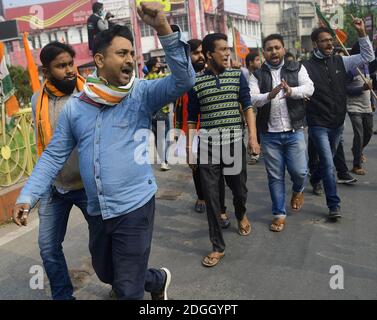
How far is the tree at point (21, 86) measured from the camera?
19.0 metres

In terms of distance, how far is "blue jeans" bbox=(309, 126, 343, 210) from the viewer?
172 inches

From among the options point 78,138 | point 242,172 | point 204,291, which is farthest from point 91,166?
point 242,172

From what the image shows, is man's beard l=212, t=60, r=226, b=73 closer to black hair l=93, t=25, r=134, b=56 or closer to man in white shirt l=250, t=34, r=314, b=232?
man in white shirt l=250, t=34, r=314, b=232

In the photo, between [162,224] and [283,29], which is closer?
[162,224]

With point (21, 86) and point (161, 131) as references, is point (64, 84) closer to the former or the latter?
point (161, 131)

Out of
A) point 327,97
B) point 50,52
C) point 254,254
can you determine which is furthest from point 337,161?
point 50,52

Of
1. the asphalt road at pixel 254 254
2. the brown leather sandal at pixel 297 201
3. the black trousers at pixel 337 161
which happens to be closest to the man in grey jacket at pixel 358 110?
the black trousers at pixel 337 161

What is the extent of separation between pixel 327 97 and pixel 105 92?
9.15ft

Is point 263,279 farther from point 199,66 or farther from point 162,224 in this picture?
point 199,66

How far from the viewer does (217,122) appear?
377 cm

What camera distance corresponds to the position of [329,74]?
442cm

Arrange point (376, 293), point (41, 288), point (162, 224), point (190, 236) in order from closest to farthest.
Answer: point (376, 293) < point (41, 288) < point (190, 236) < point (162, 224)

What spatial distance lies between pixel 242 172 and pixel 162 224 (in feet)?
3.95

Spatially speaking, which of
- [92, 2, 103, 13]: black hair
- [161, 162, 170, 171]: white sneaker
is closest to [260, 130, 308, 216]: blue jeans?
[92, 2, 103, 13]: black hair
